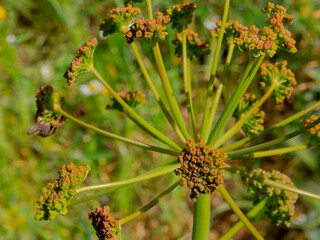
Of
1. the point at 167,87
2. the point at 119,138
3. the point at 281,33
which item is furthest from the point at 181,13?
the point at 119,138

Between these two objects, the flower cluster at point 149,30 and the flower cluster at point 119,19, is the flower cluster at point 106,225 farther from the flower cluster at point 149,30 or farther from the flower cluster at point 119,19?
the flower cluster at point 119,19

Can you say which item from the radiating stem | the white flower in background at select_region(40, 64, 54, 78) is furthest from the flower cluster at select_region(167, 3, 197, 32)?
the white flower in background at select_region(40, 64, 54, 78)

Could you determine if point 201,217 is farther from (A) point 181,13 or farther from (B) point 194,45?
(A) point 181,13

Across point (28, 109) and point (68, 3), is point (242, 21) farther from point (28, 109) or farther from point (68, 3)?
point (28, 109)

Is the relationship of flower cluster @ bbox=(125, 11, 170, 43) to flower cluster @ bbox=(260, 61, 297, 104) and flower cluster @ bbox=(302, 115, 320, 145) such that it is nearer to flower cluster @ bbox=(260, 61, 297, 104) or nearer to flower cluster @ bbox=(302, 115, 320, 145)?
flower cluster @ bbox=(260, 61, 297, 104)

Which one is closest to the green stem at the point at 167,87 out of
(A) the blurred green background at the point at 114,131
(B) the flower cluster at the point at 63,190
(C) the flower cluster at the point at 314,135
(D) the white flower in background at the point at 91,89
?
(B) the flower cluster at the point at 63,190

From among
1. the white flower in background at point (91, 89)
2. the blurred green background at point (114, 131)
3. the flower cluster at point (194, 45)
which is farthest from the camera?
the white flower in background at point (91, 89)

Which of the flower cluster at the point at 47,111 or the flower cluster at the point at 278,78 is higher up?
the flower cluster at the point at 47,111
